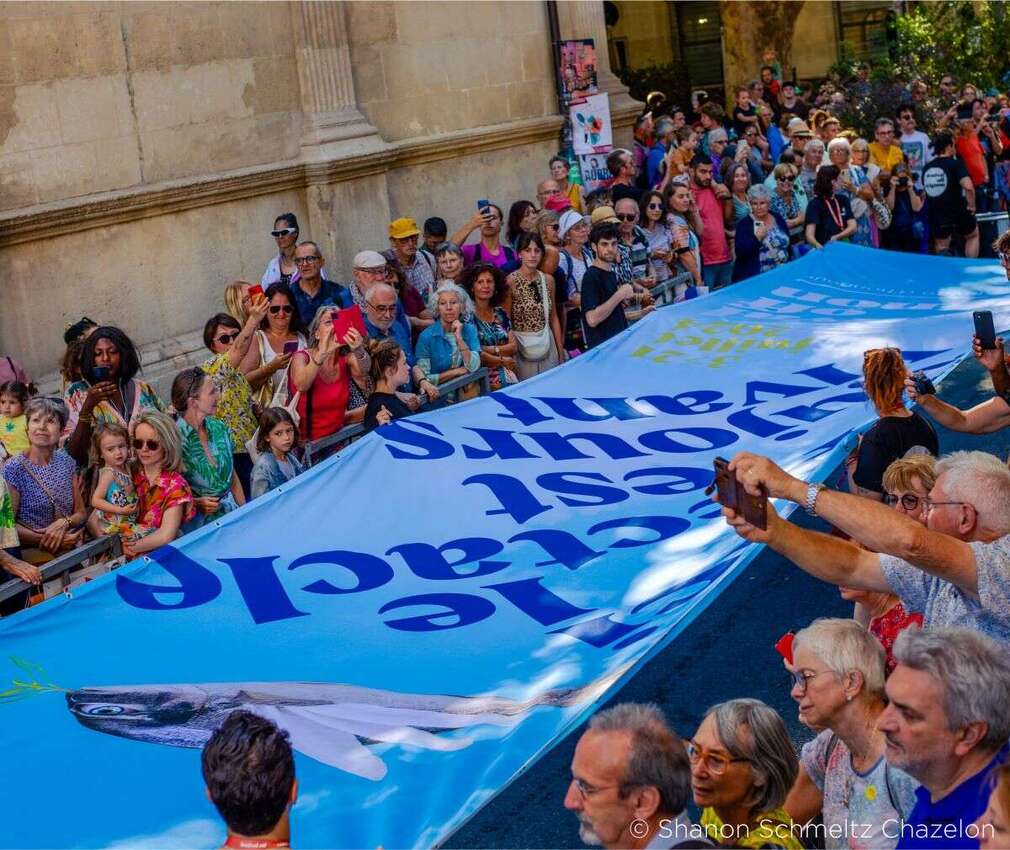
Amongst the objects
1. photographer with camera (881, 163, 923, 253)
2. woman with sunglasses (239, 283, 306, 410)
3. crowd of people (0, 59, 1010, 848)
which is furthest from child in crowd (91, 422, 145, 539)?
photographer with camera (881, 163, 923, 253)

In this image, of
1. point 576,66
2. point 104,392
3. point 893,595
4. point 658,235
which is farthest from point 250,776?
point 576,66

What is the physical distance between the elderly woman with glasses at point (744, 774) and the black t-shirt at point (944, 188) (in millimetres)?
12652

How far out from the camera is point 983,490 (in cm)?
511

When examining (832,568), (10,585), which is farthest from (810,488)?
(10,585)

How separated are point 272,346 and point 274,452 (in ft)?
5.96

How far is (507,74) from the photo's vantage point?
1748 cm

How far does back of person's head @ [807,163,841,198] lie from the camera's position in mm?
14234

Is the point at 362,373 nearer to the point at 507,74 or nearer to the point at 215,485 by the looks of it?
the point at 215,485

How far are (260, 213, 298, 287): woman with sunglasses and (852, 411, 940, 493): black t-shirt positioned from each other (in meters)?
4.97

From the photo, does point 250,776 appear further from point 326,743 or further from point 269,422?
point 269,422

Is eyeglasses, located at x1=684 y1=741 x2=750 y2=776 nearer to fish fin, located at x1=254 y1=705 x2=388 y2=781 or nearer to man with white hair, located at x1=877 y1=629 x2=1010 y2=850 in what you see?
man with white hair, located at x1=877 y1=629 x2=1010 y2=850

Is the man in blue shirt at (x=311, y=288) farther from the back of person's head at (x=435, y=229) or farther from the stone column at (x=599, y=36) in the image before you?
the stone column at (x=599, y=36)

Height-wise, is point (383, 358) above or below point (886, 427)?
above

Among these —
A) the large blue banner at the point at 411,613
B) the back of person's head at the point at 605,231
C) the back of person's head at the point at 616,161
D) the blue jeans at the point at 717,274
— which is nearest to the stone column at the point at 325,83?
the back of person's head at the point at 616,161
